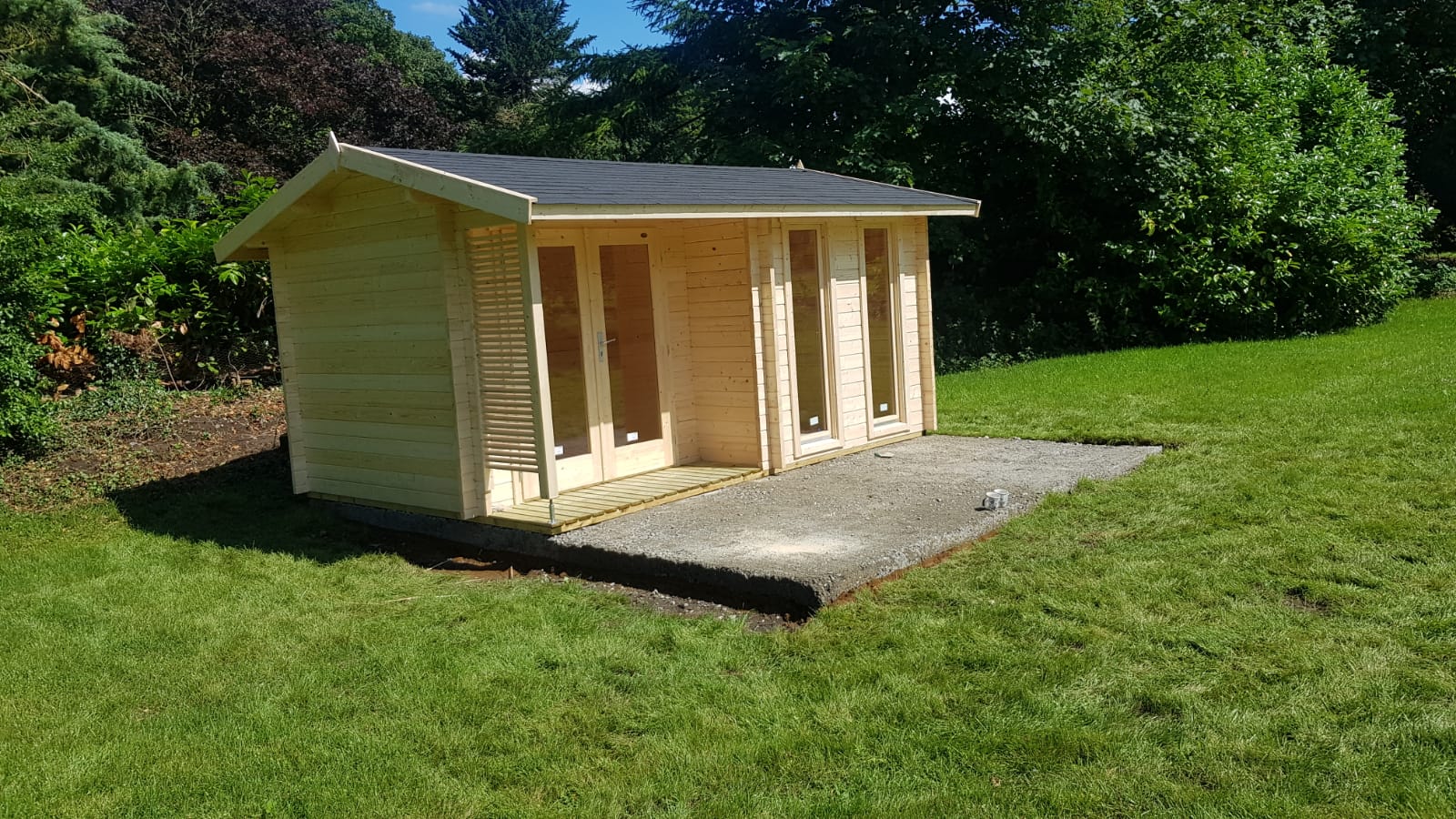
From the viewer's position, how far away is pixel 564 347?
7.69 m

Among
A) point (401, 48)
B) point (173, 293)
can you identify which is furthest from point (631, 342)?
point (401, 48)

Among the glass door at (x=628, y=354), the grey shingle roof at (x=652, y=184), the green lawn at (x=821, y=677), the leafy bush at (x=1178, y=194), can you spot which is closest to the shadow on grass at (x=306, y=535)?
the green lawn at (x=821, y=677)

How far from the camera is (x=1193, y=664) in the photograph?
433cm

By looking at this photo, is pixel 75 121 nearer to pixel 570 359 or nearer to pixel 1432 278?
pixel 570 359

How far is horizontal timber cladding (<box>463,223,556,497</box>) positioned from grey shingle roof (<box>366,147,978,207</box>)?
424 millimetres

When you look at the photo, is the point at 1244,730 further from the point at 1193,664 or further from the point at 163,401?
the point at 163,401

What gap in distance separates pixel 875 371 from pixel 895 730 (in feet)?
19.3

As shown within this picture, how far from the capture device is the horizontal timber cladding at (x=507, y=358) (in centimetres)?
659

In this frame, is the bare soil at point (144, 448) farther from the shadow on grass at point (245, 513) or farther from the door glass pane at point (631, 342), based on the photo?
the door glass pane at point (631, 342)

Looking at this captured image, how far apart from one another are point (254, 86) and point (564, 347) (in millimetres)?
18355

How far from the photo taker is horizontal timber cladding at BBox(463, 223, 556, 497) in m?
6.59

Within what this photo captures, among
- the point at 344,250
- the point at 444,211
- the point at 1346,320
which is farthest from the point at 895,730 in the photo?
the point at 1346,320

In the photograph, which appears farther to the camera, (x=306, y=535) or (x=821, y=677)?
(x=306, y=535)

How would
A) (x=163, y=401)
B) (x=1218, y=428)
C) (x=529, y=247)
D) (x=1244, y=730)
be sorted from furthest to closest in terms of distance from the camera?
(x=163, y=401)
(x=1218, y=428)
(x=529, y=247)
(x=1244, y=730)
